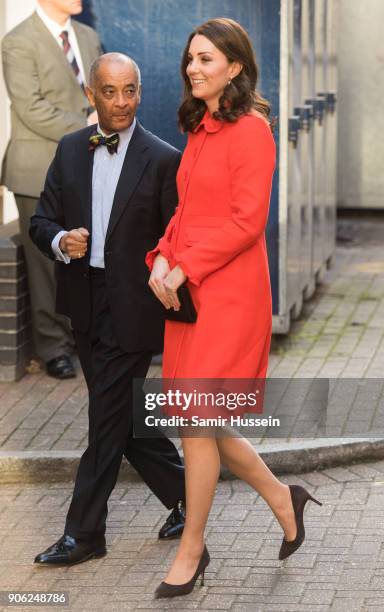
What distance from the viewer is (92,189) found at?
5535 millimetres

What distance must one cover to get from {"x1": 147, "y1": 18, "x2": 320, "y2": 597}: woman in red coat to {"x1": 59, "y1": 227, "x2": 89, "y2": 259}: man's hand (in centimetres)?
33

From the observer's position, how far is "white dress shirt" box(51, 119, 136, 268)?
550 cm

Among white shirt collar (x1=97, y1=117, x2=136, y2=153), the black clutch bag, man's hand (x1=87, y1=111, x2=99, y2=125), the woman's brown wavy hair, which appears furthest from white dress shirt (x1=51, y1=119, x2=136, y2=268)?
man's hand (x1=87, y1=111, x2=99, y2=125)

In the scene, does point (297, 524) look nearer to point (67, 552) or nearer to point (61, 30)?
point (67, 552)

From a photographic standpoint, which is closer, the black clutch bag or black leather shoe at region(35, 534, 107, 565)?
the black clutch bag

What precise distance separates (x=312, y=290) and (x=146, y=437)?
4547mm

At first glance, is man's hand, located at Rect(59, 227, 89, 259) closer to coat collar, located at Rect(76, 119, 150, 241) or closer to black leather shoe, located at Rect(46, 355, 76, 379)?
coat collar, located at Rect(76, 119, 150, 241)

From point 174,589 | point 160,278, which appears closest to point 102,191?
point 160,278

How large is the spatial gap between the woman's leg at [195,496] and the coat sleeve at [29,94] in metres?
3.30

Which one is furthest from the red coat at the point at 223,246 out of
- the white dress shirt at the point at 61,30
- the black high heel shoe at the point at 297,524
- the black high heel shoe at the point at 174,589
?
the white dress shirt at the point at 61,30

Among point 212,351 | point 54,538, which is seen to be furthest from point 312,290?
point 212,351

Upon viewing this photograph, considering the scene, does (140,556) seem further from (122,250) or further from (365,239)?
(365,239)

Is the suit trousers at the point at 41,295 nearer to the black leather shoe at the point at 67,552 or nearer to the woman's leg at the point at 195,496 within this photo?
the black leather shoe at the point at 67,552

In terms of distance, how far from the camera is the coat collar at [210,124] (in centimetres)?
501
